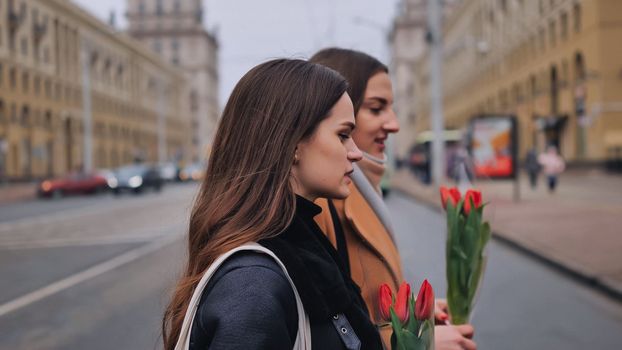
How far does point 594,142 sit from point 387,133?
131 ft

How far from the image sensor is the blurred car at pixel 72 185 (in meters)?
36.9

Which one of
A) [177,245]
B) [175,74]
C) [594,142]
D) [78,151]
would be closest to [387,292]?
[177,245]

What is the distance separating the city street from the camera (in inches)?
236

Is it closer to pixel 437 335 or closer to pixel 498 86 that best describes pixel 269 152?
pixel 437 335

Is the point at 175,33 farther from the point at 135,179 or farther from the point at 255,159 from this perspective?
the point at 255,159

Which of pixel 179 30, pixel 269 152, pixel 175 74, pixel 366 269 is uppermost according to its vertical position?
pixel 179 30

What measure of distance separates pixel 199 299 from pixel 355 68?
133 cm

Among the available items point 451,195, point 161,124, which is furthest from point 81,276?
point 161,124

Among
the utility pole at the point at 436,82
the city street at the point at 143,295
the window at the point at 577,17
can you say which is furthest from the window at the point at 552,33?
the city street at the point at 143,295

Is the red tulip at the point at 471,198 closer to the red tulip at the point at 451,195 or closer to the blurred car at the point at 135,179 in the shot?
the red tulip at the point at 451,195

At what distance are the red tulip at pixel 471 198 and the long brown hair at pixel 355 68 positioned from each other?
1.49 ft

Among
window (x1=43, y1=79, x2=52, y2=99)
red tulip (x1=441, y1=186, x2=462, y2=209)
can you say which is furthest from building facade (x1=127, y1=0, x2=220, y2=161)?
red tulip (x1=441, y1=186, x2=462, y2=209)

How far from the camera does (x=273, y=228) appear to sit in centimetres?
154

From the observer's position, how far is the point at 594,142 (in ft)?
131
